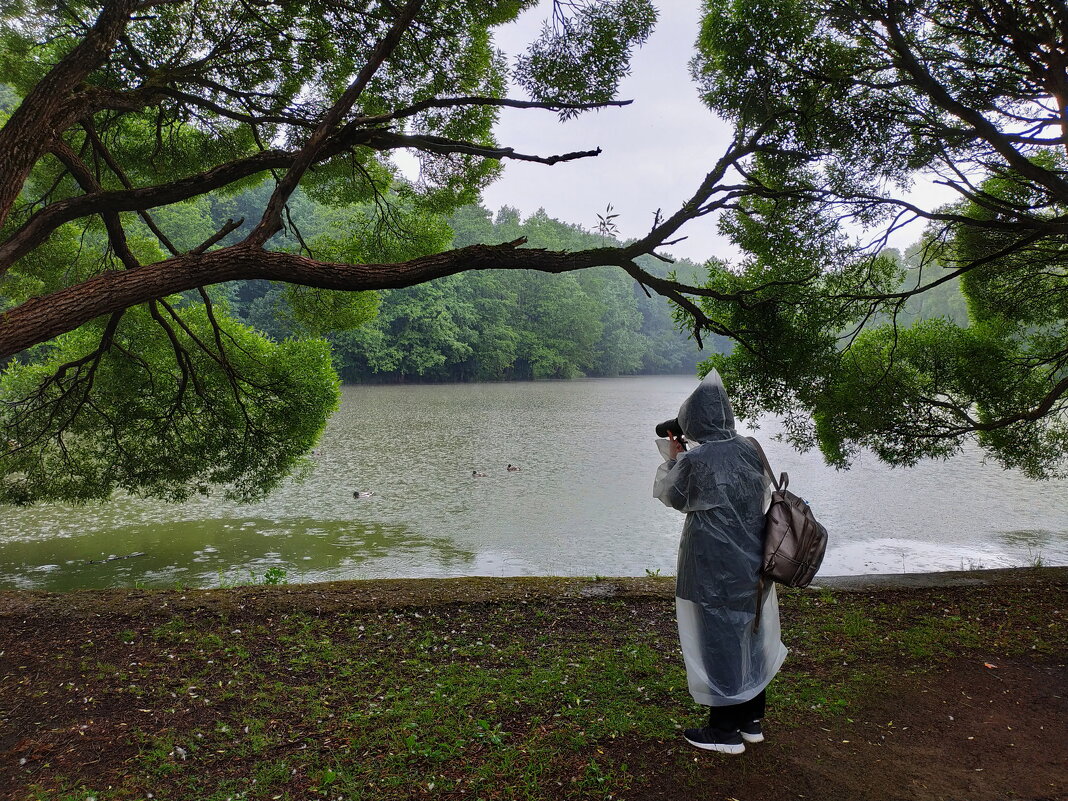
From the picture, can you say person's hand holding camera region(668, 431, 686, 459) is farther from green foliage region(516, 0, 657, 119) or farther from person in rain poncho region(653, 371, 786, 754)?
green foliage region(516, 0, 657, 119)

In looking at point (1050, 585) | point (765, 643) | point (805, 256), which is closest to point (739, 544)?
point (765, 643)

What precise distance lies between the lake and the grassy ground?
295cm

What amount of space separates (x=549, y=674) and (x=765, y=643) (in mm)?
1261

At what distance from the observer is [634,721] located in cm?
332

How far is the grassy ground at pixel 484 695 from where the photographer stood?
2.87 meters

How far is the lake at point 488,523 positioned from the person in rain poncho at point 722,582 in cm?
439

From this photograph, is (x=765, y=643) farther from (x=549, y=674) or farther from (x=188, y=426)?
(x=188, y=426)

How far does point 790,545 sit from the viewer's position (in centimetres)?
303

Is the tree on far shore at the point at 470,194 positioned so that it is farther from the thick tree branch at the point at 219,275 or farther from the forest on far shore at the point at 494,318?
the forest on far shore at the point at 494,318

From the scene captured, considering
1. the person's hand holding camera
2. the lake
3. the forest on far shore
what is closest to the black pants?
the person's hand holding camera

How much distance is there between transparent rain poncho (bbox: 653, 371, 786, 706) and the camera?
3049mm

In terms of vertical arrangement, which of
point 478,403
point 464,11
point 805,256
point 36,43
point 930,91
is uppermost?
point 464,11

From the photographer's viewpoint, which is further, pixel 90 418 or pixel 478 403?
pixel 478 403

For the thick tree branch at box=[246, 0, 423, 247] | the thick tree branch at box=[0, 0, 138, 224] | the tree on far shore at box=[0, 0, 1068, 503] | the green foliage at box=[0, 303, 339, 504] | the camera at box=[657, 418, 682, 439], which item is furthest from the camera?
the green foliage at box=[0, 303, 339, 504]
